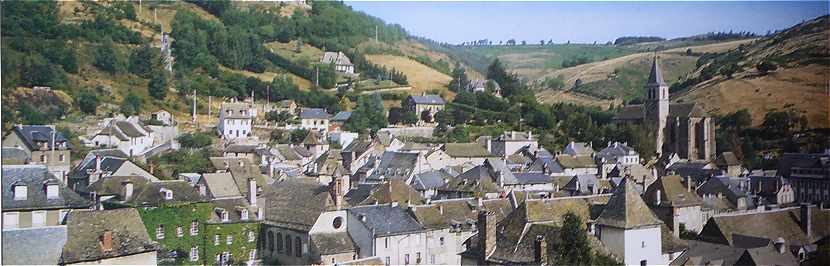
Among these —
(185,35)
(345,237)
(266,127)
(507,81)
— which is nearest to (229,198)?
(345,237)

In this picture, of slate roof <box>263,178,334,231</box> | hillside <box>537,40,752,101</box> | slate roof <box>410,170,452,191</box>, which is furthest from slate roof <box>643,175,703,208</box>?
slate roof <box>410,170,452,191</box>

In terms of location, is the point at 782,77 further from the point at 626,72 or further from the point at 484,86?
the point at 484,86

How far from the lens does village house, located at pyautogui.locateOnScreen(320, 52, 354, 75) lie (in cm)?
3566

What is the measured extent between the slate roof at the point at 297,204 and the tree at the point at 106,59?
14.0 metres

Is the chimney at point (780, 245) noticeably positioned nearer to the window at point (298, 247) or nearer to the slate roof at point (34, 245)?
the window at point (298, 247)

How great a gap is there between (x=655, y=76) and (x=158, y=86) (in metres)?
15.7

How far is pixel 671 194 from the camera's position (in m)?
13.5

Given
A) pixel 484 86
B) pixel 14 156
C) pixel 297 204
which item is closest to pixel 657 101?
pixel 297 204

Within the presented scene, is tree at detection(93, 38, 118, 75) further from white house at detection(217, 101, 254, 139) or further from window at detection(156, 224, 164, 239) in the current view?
window at detection(156, 224, 164, 239)

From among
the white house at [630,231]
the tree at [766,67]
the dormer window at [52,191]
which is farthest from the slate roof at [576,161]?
the dormer window at [52,191]

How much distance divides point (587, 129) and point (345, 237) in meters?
11.3

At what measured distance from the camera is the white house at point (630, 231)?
418 inches

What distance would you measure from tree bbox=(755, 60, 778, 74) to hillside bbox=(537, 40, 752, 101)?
19.4 inches

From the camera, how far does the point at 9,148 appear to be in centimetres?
1509
